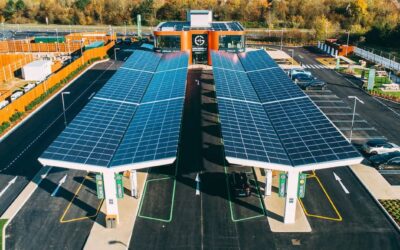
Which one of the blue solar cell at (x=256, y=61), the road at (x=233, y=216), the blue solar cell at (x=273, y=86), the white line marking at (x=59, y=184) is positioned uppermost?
the blue solar cell at (x=256, y=61)

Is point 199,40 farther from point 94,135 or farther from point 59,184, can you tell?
point 59,184

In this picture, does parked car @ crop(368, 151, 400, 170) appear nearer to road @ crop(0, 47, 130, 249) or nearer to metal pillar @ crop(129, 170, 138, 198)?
metal pillar @ crop(129, 170, 138, 198)

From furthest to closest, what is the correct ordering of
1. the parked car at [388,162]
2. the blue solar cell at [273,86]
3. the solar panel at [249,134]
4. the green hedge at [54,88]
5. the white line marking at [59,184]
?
the green hedge at [54,88], the blue solar cell at [273,86], the parked car at [388,162], the white line marking at [59,184], the solar panel at [249,134]

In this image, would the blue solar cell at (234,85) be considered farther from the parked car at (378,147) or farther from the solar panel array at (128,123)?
the parked car at (378,147)

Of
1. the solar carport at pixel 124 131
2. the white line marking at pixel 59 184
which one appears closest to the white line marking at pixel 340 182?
the solar carport at pixel 124 131

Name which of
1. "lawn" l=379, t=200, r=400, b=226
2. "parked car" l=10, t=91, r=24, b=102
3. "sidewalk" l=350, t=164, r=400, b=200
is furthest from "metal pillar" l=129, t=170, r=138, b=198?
"parked car" l=10, t=91, r=24, b=102

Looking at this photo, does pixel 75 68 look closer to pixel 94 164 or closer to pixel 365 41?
pixel 94 164
